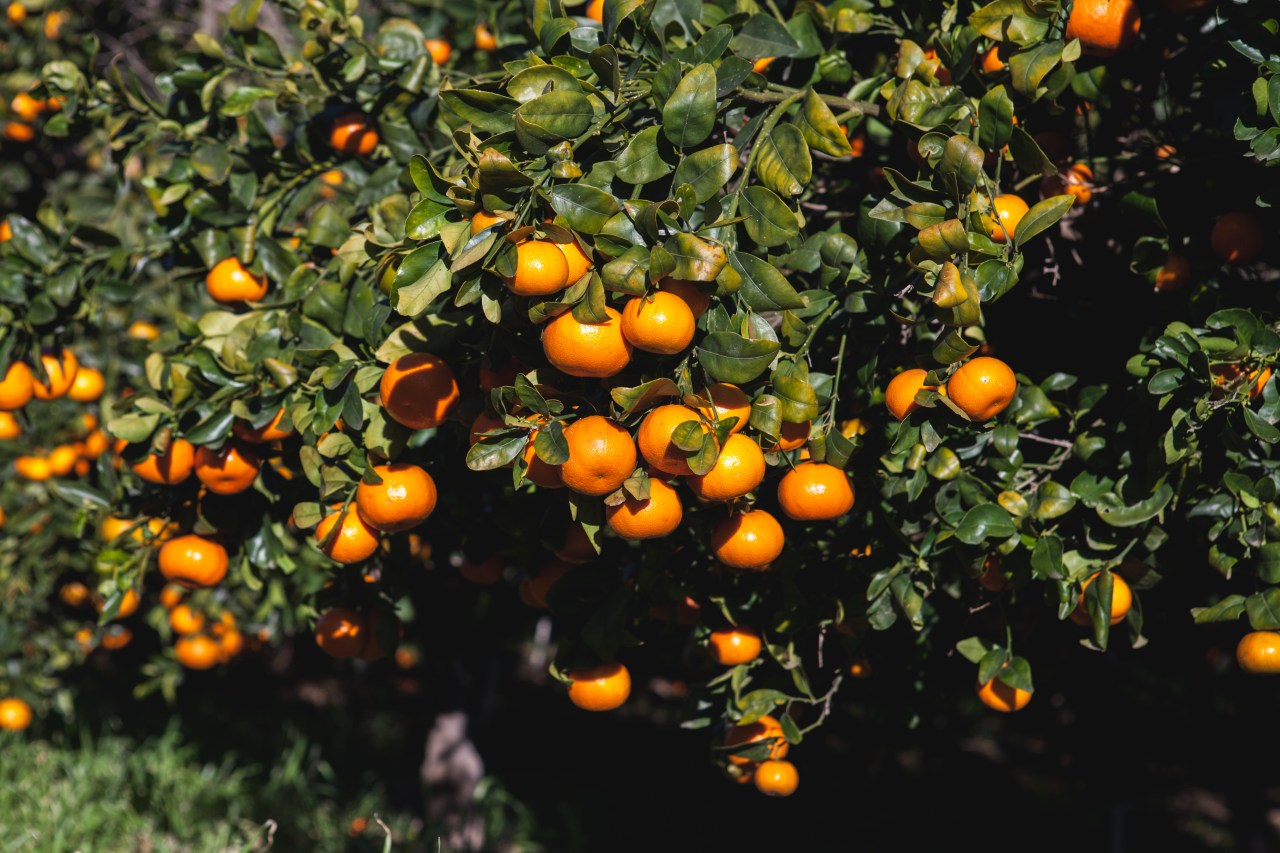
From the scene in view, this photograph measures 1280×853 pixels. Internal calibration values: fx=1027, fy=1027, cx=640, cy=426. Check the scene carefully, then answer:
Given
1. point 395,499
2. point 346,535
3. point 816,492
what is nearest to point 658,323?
point 816,492

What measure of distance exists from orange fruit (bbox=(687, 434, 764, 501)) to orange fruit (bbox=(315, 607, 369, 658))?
83 cm

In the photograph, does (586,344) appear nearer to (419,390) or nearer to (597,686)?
(419,390)

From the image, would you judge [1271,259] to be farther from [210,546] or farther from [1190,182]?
[210,546]

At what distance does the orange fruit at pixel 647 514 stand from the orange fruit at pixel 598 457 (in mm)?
41

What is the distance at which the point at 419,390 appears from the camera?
135 centimetres

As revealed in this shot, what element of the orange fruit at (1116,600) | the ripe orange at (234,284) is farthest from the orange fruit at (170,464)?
the orange fruit at (1116,600)

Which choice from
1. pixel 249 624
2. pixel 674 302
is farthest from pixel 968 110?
pixel 249 624

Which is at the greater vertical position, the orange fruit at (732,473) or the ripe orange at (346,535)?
the orange fruit at (732,473)

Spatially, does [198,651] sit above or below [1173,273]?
below

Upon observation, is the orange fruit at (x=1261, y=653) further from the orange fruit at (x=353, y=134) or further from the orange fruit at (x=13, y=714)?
the orange fruit at (x=13, y=714)

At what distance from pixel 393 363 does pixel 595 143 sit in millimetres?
405

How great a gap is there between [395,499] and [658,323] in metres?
0.52

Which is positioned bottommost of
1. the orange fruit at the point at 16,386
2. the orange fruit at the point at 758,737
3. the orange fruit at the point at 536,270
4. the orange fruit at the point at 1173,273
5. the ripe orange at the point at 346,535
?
the orange fruit at the point at 758,737

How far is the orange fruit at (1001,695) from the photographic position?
5.01ft
